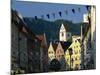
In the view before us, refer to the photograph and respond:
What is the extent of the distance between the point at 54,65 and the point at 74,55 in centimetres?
26

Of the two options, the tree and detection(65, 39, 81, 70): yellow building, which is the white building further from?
the tree

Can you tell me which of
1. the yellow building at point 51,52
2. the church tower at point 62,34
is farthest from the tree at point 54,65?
the church tower at point 62,34

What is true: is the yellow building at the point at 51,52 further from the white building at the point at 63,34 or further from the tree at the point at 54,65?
the white building at the point at 63,34

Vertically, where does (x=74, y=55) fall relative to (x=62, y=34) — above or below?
below

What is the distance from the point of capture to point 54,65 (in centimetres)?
246

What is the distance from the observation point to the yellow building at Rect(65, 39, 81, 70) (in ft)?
8.28

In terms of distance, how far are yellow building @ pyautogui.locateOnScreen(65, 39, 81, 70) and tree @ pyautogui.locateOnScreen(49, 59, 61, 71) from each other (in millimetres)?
112

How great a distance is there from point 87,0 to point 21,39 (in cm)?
89

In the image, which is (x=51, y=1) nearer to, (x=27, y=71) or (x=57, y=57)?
(x=57, y=57)

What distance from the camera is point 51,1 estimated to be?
8.07ft

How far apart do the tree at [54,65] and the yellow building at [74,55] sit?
0.11m

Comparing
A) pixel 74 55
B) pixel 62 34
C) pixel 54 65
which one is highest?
pixel 62 34

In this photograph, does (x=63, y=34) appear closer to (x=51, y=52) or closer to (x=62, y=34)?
(x=62, y=34)

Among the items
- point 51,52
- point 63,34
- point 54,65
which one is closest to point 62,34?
point 63,34
